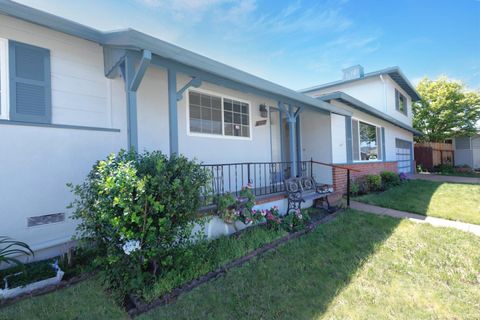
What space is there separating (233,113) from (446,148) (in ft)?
73.6

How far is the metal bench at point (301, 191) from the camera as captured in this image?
540 cm

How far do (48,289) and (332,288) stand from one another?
3.36m

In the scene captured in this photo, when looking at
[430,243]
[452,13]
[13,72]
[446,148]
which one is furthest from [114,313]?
[446,148]

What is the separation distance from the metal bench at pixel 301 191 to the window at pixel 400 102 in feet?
35.2

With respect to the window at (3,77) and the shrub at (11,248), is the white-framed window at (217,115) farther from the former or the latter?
the shrub at (11,248)

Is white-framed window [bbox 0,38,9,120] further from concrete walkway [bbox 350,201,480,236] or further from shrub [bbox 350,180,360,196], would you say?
shrub [bbox 350,180,360,196]

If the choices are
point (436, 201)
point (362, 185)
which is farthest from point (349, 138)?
point (436, 201)

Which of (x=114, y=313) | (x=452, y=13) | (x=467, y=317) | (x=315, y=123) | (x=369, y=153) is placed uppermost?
(x=452, y=13)

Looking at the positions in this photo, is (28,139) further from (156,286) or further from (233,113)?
(233,113)

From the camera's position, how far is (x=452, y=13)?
9.84 metres

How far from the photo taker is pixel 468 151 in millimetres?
20547

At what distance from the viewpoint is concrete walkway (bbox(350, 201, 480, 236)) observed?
492 centimetres

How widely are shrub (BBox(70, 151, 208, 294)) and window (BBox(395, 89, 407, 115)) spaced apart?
1485 centimetres

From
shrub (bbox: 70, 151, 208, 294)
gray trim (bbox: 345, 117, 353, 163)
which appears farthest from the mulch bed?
gray trim (bbox: 345, 117, 353, 163)
